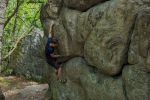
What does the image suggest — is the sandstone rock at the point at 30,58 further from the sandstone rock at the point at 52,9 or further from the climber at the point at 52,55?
the climber at the point at 52,55

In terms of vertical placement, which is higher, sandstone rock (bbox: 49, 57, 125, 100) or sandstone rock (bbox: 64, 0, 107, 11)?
sandstone rock (bbox: 64, 0, 107, 11)

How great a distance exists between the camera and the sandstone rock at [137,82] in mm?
12750

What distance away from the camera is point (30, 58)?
30.3 metres

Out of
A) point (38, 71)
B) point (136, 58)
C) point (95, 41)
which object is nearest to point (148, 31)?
point (136, 58)

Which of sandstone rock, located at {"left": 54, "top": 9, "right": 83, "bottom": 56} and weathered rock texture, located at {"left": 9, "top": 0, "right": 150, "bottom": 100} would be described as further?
sandstone rock, located at {"left": 54, "top": 9, "right": 83, "bottom": 56}

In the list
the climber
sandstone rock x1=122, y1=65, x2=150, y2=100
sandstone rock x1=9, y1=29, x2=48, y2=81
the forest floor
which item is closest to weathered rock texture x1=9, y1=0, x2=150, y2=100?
sandstone rock x1=122, y1=65, x2=150, y2=100

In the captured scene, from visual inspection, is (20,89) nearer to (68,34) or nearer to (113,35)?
(68,34)

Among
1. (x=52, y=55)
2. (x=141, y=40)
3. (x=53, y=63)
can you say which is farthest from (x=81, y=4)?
(x=141, y=40)

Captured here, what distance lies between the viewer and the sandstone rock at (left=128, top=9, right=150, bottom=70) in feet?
41.1

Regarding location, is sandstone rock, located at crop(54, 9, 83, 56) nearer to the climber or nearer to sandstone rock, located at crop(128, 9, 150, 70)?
the climber

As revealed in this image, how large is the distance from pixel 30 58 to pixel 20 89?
185 inches

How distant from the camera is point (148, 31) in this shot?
12.4m

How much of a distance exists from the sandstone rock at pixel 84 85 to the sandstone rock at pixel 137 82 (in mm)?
707

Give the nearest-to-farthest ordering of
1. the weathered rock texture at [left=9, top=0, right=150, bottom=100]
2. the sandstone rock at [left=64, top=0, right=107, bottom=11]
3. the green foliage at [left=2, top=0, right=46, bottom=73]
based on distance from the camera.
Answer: the weathered rock texture at [left=9, top=0, right=150, bottom=100] → the sandstone rock at [left=64, top=0, right=107, bottom=11] → the green foliage at [left=2, top=0, right=46, bottom=73]
